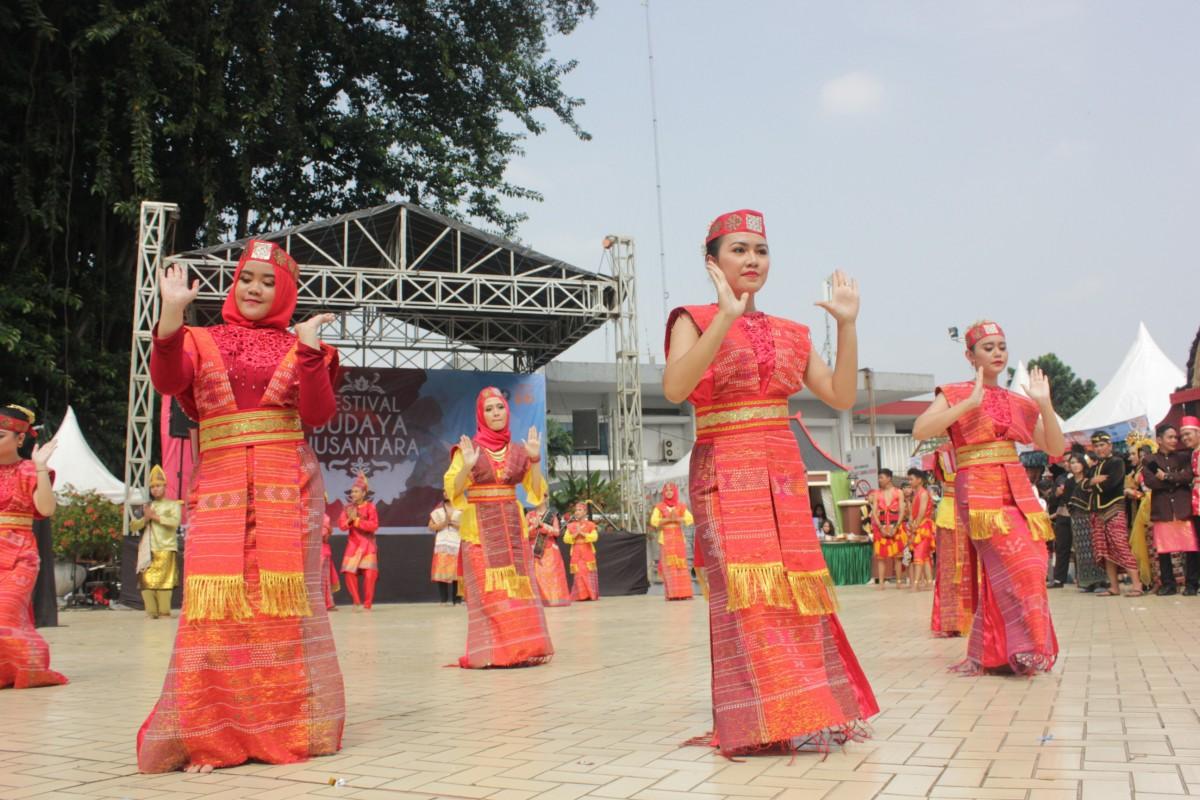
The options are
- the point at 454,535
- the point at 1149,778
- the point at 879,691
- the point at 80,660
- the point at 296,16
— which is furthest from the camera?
the point at 296,16

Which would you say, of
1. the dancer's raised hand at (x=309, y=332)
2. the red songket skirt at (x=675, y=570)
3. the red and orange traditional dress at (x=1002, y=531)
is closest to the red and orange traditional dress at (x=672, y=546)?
the red songket skirt at (x=675, y=570)

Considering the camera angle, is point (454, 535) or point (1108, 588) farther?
point (454, 535)

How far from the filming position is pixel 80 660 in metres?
8.80

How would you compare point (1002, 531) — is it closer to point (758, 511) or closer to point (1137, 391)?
point (758, 511)

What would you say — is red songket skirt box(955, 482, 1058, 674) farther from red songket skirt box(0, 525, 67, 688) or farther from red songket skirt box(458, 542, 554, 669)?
red songket skirt box(0, 525, 67, 688)

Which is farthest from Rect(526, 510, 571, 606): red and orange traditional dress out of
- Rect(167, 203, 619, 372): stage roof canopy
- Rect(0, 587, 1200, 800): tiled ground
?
Rect(0, 587, 1200, 800): tiled ground

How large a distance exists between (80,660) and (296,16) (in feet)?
57.9

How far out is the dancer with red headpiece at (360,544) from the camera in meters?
16.0

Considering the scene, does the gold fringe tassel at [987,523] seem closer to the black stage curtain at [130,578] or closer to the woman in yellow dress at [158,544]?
the woman in yellow dress at [158,544]

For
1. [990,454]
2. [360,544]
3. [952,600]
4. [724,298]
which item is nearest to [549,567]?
[360,544]

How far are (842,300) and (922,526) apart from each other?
44.0ft

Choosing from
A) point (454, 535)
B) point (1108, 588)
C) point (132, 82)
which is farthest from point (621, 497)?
point (132, 82)

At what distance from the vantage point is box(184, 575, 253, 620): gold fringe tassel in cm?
411

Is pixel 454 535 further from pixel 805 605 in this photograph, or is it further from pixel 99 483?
pixel 805 605
